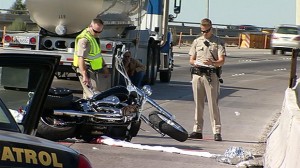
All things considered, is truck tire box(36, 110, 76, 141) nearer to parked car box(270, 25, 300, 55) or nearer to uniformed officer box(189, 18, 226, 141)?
uniformed officer box(189, 18, 226, 141)

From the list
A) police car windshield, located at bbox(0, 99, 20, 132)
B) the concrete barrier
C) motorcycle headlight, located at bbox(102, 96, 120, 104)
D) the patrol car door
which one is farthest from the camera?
motorcycle headlight, located at bbox(102, 96, 120, 104)

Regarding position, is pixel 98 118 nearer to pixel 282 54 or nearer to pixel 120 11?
pixel 120 11

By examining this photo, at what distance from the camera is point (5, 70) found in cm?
514

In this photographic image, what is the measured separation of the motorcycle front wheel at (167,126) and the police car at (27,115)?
4459mm

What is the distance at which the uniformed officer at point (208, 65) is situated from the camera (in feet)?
38.2

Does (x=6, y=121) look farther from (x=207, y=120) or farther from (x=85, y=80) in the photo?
(x=207, y=120)

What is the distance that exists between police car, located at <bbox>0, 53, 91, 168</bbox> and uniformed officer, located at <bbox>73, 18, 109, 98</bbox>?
518cm

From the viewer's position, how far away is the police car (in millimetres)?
3932

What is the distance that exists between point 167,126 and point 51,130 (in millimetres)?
1602

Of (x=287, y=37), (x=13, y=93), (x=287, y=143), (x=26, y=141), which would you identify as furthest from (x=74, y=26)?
(x=287, y=37)

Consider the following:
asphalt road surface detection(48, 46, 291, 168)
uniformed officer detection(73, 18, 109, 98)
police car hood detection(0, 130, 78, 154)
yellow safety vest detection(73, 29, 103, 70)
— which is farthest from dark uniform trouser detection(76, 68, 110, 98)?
police car hood detection(0, 130, 78, 154)

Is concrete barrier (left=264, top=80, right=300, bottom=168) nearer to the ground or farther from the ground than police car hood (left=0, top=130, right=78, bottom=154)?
nearer to the ground

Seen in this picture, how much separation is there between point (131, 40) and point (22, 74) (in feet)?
45.7

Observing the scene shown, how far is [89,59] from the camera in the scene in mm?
11750
